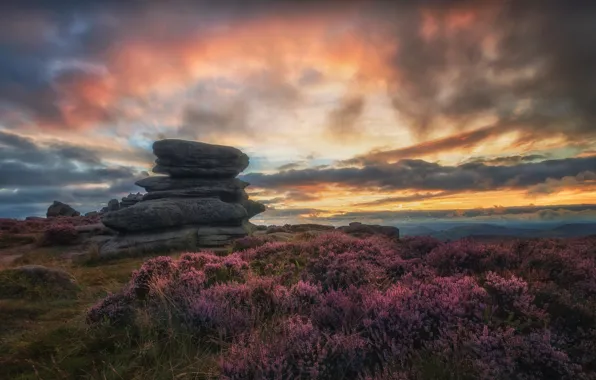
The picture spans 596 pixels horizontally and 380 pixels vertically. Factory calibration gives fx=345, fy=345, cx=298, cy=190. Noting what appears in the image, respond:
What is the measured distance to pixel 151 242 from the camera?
25.3 metres

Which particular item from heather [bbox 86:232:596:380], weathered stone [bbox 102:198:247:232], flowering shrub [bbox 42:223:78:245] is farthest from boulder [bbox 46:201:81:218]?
heather [bbox 86:232:596:380]

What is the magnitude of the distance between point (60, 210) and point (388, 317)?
250 feet

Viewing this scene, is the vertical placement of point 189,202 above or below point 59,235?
above

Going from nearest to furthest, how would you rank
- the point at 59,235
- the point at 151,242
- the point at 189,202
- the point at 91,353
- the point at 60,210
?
the point at 91,353 < the point at 151,242 < the point at 59,235 < the point at 189,202 < the point at 60,210

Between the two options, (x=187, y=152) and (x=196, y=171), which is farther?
(x=196, y=171)

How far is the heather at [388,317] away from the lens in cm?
379

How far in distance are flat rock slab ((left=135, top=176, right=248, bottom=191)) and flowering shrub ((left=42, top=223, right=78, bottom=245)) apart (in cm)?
713

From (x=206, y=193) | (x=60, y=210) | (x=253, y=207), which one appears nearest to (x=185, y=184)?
(x=206, y=193)

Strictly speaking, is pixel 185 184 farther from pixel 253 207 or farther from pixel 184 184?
pixel 253 207

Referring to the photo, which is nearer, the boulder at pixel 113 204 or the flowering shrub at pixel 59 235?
the flowering shrub at pixel 59 235

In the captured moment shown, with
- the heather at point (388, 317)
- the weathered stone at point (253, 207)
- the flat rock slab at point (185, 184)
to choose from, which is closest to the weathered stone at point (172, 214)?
the flat rock slab at point (185, 184)

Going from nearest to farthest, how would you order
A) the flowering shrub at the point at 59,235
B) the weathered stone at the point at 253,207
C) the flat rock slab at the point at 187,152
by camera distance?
the flowering shrub at the point at 59,235
the flat rock slab at the point at 187,152
the weathered stone at the point at 253,207

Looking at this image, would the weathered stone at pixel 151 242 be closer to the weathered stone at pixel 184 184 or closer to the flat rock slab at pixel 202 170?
the weathered stone at pixel 184 184

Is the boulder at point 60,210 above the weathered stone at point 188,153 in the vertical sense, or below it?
below
